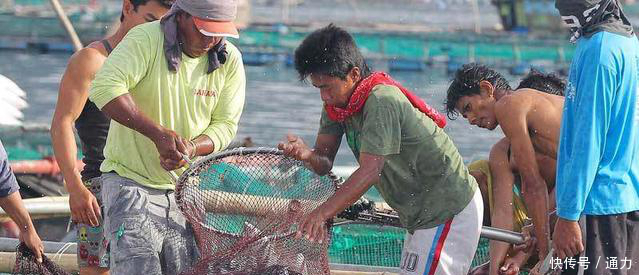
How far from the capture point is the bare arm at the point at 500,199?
6.60 meters

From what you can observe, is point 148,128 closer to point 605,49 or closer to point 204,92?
point 204,92

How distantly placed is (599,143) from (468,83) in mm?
1677

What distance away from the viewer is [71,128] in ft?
20.0

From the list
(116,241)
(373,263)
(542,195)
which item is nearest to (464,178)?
A: (542,195)

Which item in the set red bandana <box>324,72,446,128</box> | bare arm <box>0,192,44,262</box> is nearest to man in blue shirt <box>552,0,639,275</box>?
red bandana <box>324,72,446,128</box>

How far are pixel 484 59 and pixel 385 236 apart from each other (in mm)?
31632

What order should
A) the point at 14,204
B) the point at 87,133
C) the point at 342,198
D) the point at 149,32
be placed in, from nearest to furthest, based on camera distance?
the point at 342,198, the point at 149,32, the point at 14,204, the point at 87,133

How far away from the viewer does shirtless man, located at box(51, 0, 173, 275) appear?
5988mm

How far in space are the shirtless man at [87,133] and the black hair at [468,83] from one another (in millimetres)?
1630

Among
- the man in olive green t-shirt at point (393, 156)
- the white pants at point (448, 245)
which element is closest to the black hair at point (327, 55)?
the man in olive green t-shirt at point (393, 156)

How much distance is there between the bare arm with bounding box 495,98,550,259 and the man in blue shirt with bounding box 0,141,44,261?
2.49m

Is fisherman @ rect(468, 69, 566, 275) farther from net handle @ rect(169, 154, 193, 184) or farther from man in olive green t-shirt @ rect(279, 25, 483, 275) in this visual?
net handle @ rect(169, 154, 193, 184)

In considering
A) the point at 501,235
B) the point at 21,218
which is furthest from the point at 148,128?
the point at 501,235

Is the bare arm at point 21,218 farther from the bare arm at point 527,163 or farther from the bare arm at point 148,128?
the bare arm at point 527,163
